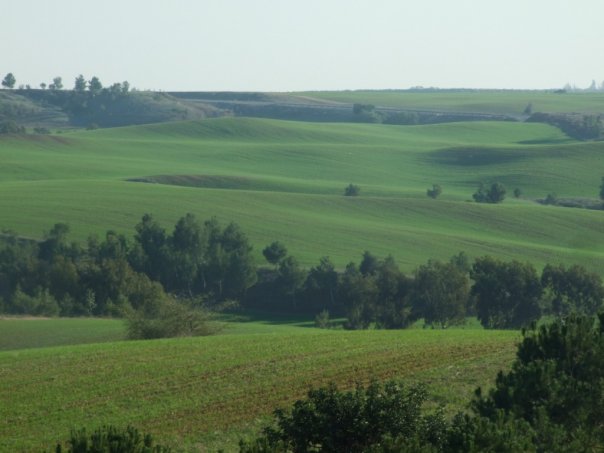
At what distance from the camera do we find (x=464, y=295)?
64188 mm

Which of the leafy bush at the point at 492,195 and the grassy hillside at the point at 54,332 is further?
the leafy bush at the point at 492,195

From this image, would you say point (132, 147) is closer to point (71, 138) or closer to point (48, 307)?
point (71, 138)

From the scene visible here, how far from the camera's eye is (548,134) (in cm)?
15988

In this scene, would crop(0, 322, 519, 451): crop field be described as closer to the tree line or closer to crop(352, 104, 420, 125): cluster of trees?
the tree line

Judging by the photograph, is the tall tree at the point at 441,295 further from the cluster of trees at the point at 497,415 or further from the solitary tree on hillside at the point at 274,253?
the cluster of trees at the point at 497,415

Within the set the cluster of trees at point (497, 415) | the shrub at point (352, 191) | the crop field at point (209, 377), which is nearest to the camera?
the cluster of trees at point (497, 415)

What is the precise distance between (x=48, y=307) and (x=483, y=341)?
34.5m

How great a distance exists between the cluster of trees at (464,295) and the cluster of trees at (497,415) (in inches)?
1589

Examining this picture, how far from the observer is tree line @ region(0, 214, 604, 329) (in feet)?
210

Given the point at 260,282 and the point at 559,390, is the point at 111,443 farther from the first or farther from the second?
the point at 260,282

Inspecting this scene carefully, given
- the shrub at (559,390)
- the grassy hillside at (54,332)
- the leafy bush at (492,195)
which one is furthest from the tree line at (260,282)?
the shrub at (559,390)

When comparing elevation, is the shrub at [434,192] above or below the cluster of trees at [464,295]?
above

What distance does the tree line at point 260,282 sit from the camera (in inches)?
2525

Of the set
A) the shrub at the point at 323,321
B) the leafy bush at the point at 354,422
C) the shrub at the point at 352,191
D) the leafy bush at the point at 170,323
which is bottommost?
the shrub at the point at 323,321
